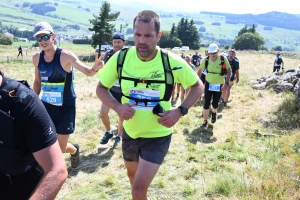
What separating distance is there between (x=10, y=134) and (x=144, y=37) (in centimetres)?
177

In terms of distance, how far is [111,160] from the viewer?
6184 millimetres

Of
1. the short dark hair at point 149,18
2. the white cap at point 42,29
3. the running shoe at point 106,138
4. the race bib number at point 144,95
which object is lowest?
the running shoe at point 106,138

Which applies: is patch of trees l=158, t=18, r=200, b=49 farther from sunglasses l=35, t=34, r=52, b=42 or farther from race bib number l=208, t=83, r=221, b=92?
sunglasses l=35, t=34, r=52, b=42

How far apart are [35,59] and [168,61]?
7.91 ft

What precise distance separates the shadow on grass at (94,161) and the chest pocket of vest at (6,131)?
363 cm

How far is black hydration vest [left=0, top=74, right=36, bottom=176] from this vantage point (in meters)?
1.93

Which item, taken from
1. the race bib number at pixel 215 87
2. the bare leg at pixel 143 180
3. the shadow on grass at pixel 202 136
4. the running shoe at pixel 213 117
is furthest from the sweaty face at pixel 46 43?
the running shoe at pixel 213 117

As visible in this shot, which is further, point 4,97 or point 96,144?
point 96,144

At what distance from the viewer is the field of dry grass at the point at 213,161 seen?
4.69 m

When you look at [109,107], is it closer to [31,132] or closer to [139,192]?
[139,192]

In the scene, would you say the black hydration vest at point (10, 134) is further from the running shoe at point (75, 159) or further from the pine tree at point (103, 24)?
the pine tree at point (103, 24)

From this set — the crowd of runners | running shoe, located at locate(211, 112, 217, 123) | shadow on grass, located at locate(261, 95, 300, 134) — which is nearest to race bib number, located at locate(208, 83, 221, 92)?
running shoe, located at locate(211, 112, 217, 123)

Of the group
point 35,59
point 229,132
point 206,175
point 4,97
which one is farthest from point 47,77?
point 229,132

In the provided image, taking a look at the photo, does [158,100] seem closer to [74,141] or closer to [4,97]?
[4,97]
